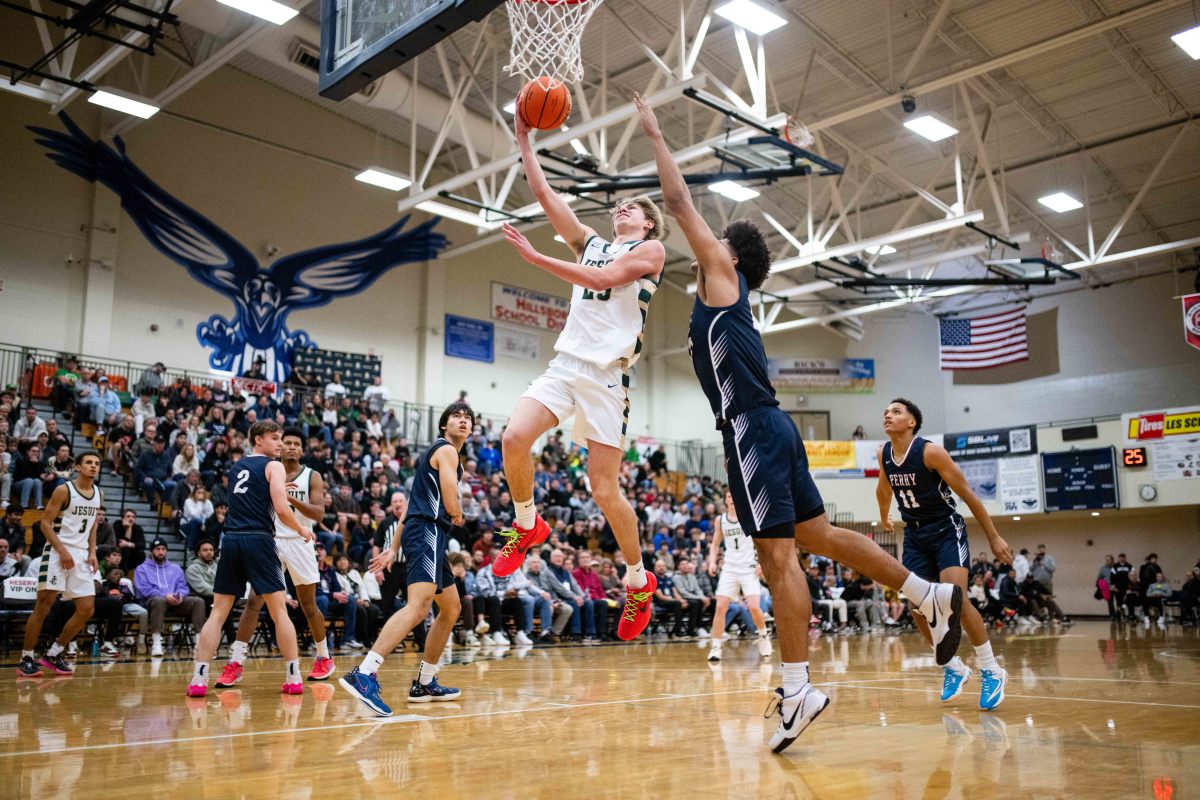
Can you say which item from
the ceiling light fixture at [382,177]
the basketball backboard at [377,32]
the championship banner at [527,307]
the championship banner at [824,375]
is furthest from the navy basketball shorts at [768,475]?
the championship banner at [824,375]

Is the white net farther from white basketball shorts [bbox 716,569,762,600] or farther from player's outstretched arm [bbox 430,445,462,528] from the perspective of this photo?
white basketball shorts [bbox 716,569,762,600]

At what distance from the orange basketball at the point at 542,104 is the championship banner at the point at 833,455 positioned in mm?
24249

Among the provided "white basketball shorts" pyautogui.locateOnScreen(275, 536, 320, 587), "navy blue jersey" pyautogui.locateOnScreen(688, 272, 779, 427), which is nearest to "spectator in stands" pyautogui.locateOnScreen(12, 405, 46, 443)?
"white basketball shorts" pyautogui.locateOnScreen(275, 536, 320, 587)

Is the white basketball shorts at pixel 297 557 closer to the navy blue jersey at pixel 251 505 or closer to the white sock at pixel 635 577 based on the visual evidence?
the navy blue jersey at pixel 251 505

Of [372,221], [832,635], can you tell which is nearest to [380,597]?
[832,635]

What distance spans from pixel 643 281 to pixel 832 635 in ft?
46.4

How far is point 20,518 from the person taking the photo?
1147cm

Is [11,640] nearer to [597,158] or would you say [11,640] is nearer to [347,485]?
[347,485]

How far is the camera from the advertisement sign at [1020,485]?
25.5 metres

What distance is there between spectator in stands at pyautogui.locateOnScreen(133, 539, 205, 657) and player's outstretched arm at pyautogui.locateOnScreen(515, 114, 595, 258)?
8466mm

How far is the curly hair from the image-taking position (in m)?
4.77

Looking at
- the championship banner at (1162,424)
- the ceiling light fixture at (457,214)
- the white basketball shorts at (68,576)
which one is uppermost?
the ceiling light fixture at (457,214)

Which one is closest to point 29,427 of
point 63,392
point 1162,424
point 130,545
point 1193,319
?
point 63,392

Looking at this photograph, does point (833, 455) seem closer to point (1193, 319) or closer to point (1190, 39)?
point (1193, 319)
